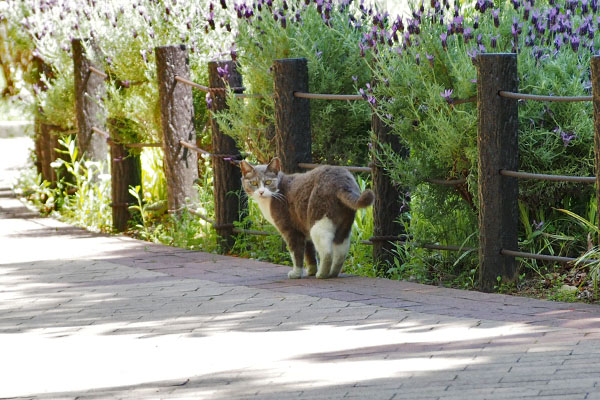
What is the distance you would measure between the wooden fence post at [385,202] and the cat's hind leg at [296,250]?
22.7 inches

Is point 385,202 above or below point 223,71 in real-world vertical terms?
below

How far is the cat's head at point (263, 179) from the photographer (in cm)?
702

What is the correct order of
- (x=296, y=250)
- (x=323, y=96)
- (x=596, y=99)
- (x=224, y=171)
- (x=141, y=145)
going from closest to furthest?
(x=596, y=99), (x=296, y=250), (x=323, y=96), (x=224, y=171), (x=141, y=145)

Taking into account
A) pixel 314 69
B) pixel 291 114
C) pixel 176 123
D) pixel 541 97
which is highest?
pixel 314 69

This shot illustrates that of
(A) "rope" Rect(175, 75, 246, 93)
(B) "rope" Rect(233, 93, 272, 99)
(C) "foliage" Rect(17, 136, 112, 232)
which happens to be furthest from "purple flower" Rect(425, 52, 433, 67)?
(C) "foliage" Rect(17, 136, 112, 232)

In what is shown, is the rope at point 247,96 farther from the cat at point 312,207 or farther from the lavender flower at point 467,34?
the lavender flower at point 467,34

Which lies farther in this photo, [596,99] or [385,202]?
[385,202]

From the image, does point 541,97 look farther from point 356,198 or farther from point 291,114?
point 291,114

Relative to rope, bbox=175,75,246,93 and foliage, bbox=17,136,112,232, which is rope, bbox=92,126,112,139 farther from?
rope, bbox=175,75,246,93

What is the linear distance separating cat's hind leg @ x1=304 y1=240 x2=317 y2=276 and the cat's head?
0.44 meters

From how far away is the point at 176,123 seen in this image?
932 cm

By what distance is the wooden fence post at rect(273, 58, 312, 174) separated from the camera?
25.1 feet

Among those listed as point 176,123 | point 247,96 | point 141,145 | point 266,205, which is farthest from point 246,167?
point 141,145

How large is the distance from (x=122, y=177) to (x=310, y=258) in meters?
3.90
